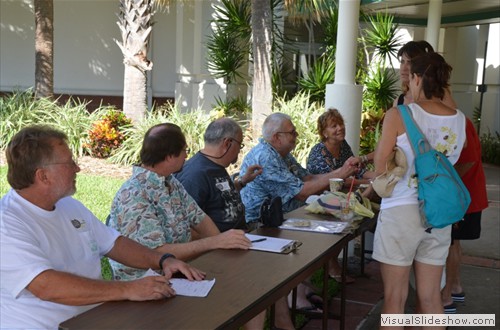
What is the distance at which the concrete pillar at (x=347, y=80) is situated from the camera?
7.27m

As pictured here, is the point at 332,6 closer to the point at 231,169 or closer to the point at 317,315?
the point at 231,169

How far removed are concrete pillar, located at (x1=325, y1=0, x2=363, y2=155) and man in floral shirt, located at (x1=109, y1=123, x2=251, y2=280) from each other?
390cm

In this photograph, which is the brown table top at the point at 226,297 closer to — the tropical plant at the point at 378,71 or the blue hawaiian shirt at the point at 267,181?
the blue hawaiian shirt at the point at 267,181

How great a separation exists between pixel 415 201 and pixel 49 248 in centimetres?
197

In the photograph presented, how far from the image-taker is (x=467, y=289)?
5695 millimetres

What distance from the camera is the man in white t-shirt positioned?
7.89ft

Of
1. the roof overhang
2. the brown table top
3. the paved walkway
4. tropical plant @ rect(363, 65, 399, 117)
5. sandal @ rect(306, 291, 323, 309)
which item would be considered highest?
the roof overhang

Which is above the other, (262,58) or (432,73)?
(262,58)

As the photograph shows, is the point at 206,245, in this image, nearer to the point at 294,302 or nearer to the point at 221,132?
the point at 221,132

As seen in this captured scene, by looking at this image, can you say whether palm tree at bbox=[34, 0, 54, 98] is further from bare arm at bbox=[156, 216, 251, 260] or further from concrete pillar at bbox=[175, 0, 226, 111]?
bare arm at bbox=[156, 216, 251, 260]

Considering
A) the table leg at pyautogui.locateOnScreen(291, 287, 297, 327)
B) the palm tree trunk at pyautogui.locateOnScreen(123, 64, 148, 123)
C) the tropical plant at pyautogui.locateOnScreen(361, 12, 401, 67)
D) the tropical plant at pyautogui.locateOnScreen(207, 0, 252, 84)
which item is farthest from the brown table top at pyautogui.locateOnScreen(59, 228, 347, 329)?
the tropical plant at pyautogui.locateOnScreen(361, 12, 401, 67)

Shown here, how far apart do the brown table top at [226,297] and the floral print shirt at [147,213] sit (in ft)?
1.18

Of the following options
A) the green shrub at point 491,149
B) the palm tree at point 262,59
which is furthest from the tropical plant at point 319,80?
the green shrub at point 491,149

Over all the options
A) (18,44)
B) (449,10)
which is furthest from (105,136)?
(18,44)
